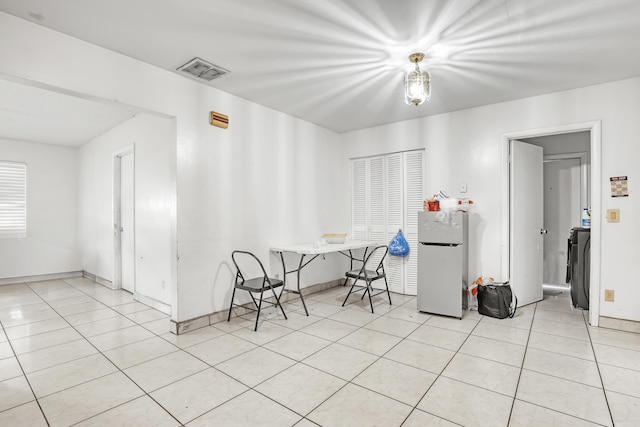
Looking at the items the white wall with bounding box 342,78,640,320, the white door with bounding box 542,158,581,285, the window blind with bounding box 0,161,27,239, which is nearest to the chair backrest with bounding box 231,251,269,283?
the white wall with bounding box 342,78,640,320

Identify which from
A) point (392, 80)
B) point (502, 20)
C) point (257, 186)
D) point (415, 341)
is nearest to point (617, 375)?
point (415, 341)

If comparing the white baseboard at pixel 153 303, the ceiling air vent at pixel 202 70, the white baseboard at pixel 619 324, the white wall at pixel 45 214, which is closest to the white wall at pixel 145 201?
the white baseboard at pixel 153 303

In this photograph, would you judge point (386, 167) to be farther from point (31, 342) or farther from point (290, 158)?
point (31, 342)

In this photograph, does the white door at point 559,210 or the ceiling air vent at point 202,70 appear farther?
the white door at point 559,210

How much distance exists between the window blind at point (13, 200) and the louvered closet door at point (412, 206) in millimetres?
6899

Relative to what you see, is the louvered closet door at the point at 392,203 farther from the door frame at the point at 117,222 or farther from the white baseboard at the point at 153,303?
the door frame at the point at 117,222

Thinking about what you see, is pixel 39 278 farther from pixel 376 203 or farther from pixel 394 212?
pixel 394 212

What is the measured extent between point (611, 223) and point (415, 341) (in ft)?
8.15

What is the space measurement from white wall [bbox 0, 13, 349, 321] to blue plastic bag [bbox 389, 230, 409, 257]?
1070mm

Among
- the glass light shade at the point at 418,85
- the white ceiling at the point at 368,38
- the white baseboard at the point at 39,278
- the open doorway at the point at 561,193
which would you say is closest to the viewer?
the white ceiling at the point at 368,38

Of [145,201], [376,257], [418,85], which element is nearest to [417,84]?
[418,85]

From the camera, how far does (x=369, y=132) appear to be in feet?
16.7

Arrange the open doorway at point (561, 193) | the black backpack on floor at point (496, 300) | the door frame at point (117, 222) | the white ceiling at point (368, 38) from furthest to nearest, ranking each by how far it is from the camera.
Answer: the door frame at point (117, 222) → the open doorway at point (561, 193) → the black backpack on floor at point (496, 300) → the white ceiling at point (368, 38)

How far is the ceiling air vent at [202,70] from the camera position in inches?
114
